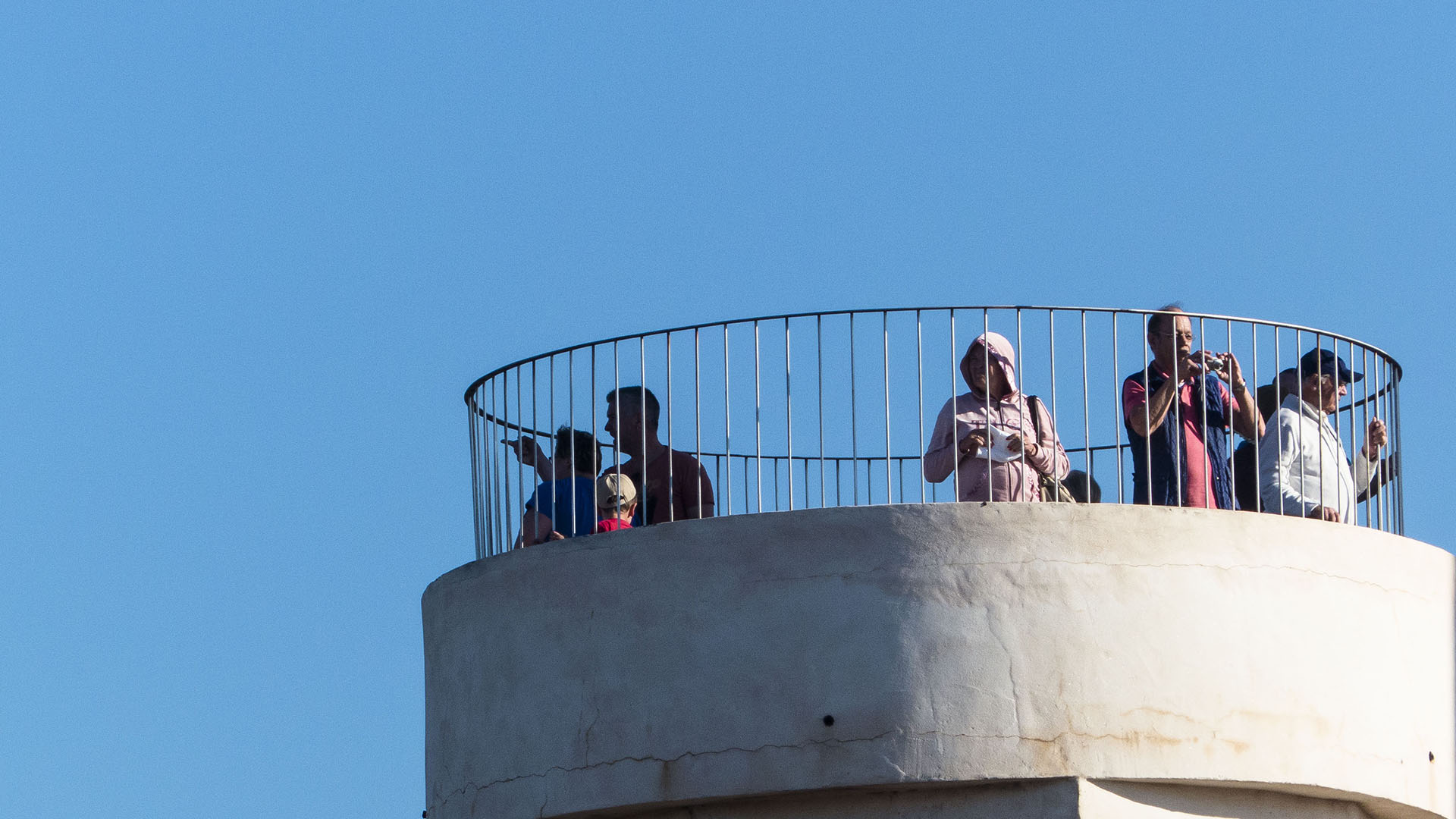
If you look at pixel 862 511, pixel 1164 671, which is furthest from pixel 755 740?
pixel 1164 671

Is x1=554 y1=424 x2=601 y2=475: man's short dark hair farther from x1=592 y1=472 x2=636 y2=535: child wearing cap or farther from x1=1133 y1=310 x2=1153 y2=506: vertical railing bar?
x1=1133 y1=310 x2=1153 y2=506: vertical railing bar

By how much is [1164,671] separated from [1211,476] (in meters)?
1.68

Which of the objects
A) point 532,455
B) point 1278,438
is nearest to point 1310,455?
point 1278,438

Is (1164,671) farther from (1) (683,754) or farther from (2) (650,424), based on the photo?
(2) (650,424)

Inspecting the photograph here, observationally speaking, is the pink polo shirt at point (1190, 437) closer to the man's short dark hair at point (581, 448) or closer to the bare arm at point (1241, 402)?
the bare arm at point (1241, 402)

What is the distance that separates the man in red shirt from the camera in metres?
15.9

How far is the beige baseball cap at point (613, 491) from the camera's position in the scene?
1539cm

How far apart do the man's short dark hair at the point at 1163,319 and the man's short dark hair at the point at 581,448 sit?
3.51 m

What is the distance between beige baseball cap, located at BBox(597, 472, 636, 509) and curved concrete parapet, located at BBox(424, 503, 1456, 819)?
48 cm

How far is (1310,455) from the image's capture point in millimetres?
15523

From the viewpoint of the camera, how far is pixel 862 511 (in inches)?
562

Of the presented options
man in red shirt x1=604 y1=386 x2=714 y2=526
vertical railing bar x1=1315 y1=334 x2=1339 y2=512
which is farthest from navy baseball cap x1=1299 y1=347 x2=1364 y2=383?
man in red shirt x1=604 y1=386 x2=714 y2=526

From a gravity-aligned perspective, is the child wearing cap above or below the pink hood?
below

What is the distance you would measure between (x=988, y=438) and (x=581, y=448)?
2.87 metres
